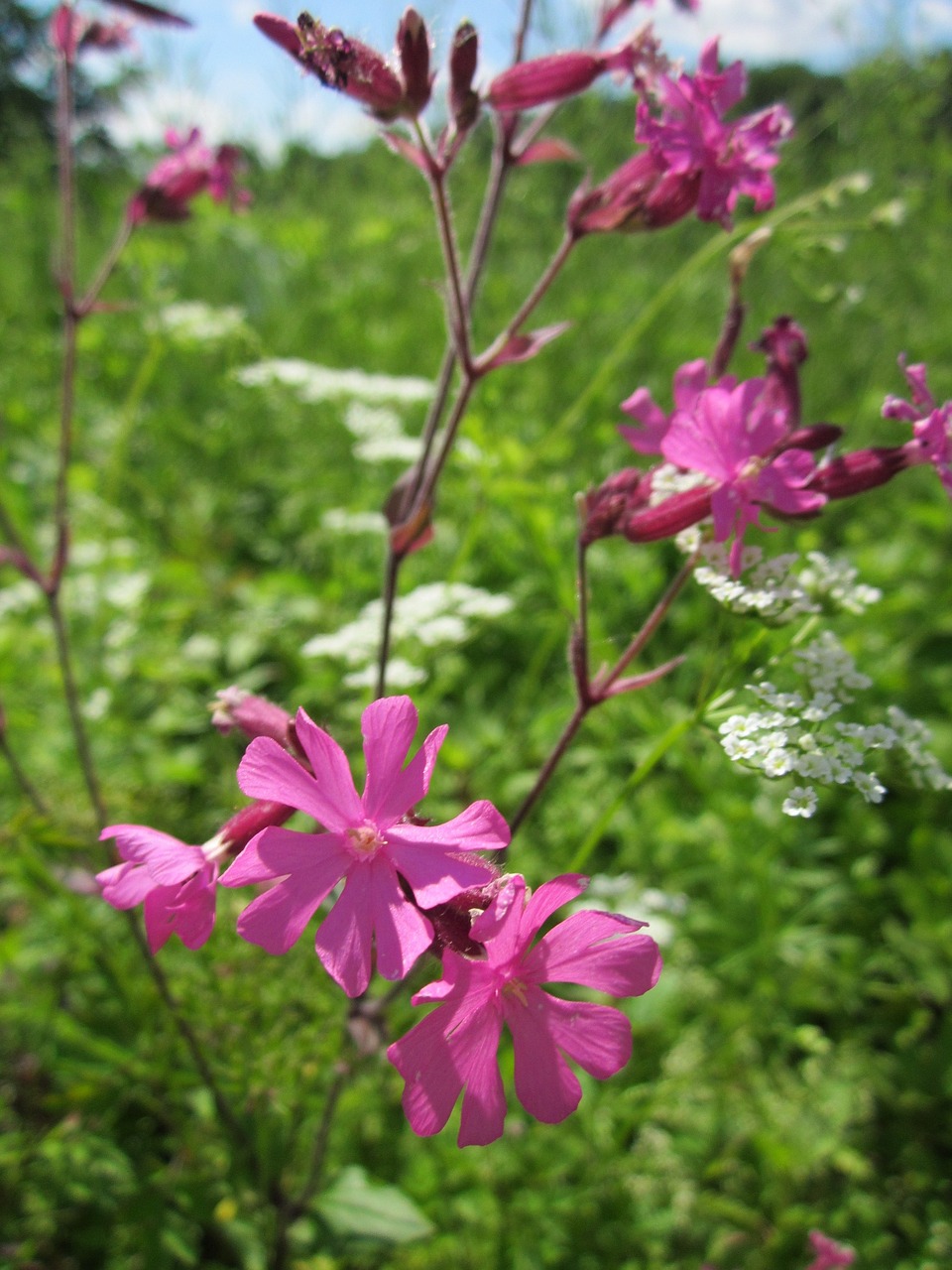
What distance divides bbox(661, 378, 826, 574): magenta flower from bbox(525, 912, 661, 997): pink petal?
0.36 metres

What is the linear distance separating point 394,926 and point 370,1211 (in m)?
0.75

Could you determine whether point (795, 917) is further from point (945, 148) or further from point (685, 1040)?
point (945, 148)

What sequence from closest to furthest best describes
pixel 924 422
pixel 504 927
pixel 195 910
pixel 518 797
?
pixel 504 927 < pixel 195 910 < pixel 924 422 < pixel 518 797

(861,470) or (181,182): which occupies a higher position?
(181,182)

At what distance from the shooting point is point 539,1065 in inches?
22.1

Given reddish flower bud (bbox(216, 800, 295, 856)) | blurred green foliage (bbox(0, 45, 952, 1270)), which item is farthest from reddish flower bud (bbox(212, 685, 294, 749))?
blurred green foliage (bbox(0, 45, 952, 1270))

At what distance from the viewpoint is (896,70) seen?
218 cm

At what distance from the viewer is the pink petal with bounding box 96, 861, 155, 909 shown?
0.61 m

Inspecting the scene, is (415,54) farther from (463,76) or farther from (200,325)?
(200,325)

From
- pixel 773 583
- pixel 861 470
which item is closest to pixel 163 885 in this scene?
pixel 773 583

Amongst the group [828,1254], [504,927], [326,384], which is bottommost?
[828,1254]

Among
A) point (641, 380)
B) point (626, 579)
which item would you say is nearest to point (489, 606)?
point (626, 579)

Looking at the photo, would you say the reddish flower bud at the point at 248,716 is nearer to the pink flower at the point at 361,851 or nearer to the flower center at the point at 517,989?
the pink flower at the point at 361,851

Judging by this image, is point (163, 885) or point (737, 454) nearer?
point (163, 885)
